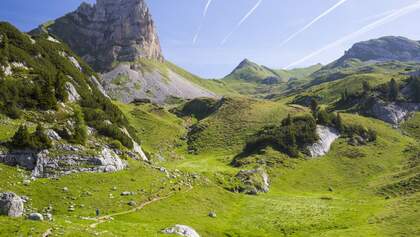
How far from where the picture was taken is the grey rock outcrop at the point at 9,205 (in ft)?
105

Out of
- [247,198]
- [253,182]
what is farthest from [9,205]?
[253,182]

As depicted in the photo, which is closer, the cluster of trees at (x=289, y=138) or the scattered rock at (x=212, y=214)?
the scattered rock at (x=212, y=214)

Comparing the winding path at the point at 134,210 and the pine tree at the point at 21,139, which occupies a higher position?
the pine tree at the point at 21,139

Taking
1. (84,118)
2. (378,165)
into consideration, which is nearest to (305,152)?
(378,165)

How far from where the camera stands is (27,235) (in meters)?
26.6

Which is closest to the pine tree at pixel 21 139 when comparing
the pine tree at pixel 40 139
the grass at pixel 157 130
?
the pine tree at pixel 40 139

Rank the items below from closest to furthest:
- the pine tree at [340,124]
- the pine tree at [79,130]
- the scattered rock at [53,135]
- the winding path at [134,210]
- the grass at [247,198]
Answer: the winding path at [134,210]
the grass at [247,198]
the scattered rock at [53,135]
the pine tree at [79,130]
the pine tree at [340,124]

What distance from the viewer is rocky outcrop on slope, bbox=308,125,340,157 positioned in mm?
110688

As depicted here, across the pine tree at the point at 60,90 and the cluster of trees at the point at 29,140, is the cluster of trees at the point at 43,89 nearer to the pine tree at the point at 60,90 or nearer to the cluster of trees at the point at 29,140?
the pine tree at the point at 60,90

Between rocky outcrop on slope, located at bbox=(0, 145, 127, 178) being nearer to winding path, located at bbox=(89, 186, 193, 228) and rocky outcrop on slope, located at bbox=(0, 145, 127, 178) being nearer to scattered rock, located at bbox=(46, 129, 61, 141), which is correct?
scattered rock, located at bbox=(46, 129, 61, 141)

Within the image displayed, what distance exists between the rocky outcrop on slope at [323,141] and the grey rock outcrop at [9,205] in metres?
89.4

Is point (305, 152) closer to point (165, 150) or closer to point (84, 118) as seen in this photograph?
point (165, 150)

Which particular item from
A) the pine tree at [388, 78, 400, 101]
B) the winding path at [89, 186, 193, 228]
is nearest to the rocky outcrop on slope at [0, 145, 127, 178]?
the winding path at [89, 186, 193, 228]

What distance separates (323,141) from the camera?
378 feet
